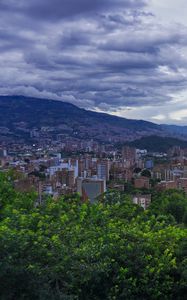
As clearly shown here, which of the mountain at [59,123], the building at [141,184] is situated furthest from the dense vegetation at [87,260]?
the mountain at [59,123]

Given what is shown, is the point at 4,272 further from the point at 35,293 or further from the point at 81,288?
the point at 81,288

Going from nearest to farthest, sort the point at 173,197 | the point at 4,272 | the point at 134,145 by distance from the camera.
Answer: the point at 4,272 → the point at 173,197 → the point at 134,145

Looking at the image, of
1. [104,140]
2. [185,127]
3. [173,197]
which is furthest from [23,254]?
[185,127]

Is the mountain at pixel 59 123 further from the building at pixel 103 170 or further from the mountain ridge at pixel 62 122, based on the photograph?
the building at pixel 103 170

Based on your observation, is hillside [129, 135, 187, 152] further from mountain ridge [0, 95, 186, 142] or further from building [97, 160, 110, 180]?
building [97, 160, 110, 180]

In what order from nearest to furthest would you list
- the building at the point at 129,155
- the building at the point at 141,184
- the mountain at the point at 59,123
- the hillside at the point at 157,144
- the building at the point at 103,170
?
the building at the point at 141,184
the building at the point at 103,170
the building at the point at 129,155
the hillside at the point at 157,144
the mountain at the point at 59,123

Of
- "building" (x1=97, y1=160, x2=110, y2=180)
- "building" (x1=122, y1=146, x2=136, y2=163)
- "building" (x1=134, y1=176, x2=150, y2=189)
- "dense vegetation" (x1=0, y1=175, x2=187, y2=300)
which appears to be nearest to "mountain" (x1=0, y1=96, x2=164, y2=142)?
"building" (x1=122, y1=146, x2=136, y2=163)
